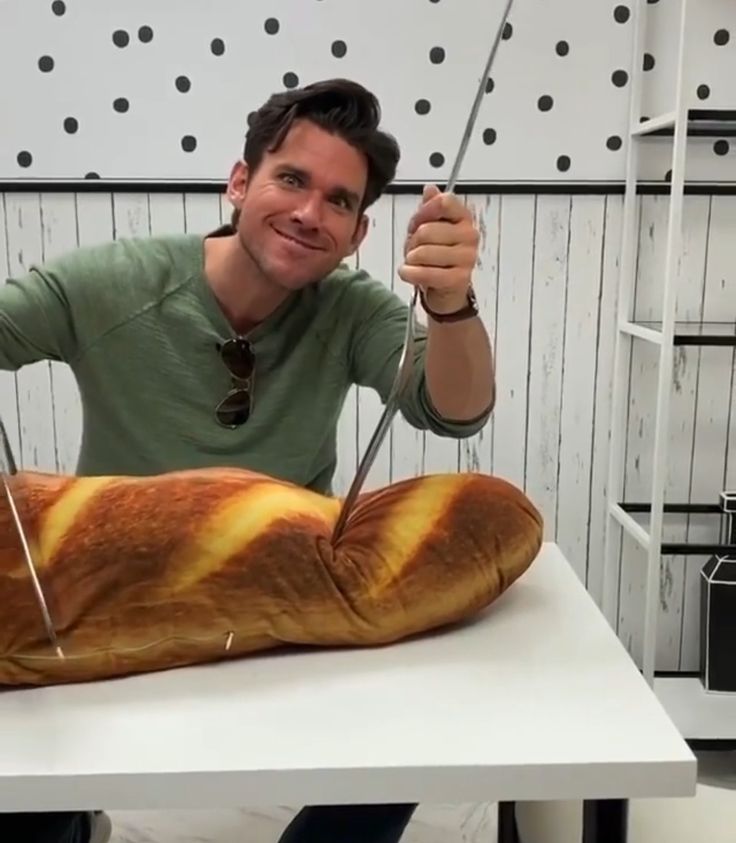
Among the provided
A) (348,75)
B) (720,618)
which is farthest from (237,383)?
(720,618)

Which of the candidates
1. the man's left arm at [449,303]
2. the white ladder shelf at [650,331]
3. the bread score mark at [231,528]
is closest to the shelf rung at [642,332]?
the white ladder shelf at [650,331]

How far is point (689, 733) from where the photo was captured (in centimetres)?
161

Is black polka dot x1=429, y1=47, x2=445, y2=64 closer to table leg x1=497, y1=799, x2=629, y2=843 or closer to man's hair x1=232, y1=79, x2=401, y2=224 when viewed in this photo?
man's hair x1=232, y1=79, x2=401, y2=224

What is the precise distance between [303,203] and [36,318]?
31 centimetres

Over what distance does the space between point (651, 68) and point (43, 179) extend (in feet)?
3.50

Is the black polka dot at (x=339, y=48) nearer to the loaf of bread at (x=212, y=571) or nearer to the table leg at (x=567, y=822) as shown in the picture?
the loaf of bread at (x=212, y=571)

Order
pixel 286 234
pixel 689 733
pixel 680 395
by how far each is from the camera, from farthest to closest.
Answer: pixel 680 395, pixel 689 733, pixel 286 234

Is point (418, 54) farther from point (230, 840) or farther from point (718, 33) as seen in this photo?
point (230, 840)

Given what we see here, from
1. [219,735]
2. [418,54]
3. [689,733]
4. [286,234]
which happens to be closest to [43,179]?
[418,54]

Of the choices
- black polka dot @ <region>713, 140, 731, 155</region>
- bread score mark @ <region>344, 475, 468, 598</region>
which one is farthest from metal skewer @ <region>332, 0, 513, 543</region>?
black polka dot @ <region>713, 140, 731, 155</region>

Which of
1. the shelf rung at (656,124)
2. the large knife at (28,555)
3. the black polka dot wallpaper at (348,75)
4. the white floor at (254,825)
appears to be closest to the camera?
the large knife at (28,555)

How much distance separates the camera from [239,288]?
108 cm

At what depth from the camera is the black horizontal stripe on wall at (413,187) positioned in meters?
1.65

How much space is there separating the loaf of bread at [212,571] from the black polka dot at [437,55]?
1090 mm
